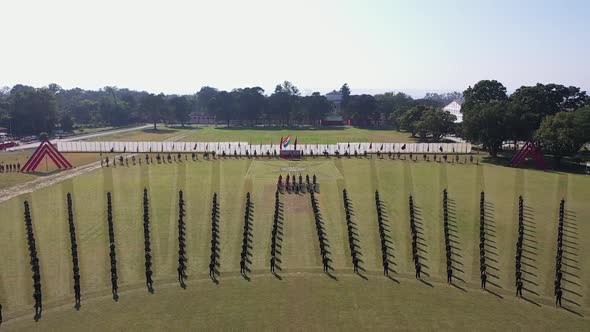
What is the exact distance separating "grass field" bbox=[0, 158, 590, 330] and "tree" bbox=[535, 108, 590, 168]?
9971 millimetres

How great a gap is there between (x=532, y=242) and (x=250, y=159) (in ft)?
139

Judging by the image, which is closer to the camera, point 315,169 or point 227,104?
point 315,169

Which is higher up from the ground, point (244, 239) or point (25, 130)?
point (25, 130)

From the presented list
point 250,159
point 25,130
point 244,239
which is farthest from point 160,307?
point 25,130

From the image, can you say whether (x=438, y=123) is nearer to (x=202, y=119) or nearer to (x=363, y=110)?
(x=363, y=110)

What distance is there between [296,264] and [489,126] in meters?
50.1

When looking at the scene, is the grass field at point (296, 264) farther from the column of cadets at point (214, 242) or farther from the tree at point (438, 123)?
the tree at point (438, 123)

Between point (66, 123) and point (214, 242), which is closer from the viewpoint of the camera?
point (214, 242)

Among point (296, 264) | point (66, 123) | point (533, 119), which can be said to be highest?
point (66, 123)

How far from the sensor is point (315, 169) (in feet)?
178

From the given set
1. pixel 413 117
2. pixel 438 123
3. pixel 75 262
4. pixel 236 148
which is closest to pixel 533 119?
pixel 438 123

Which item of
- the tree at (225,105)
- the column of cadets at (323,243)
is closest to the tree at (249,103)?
the tree at (225,105)

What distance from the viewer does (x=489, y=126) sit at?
63.2 m

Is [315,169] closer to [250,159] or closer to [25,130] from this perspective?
[250,159]
